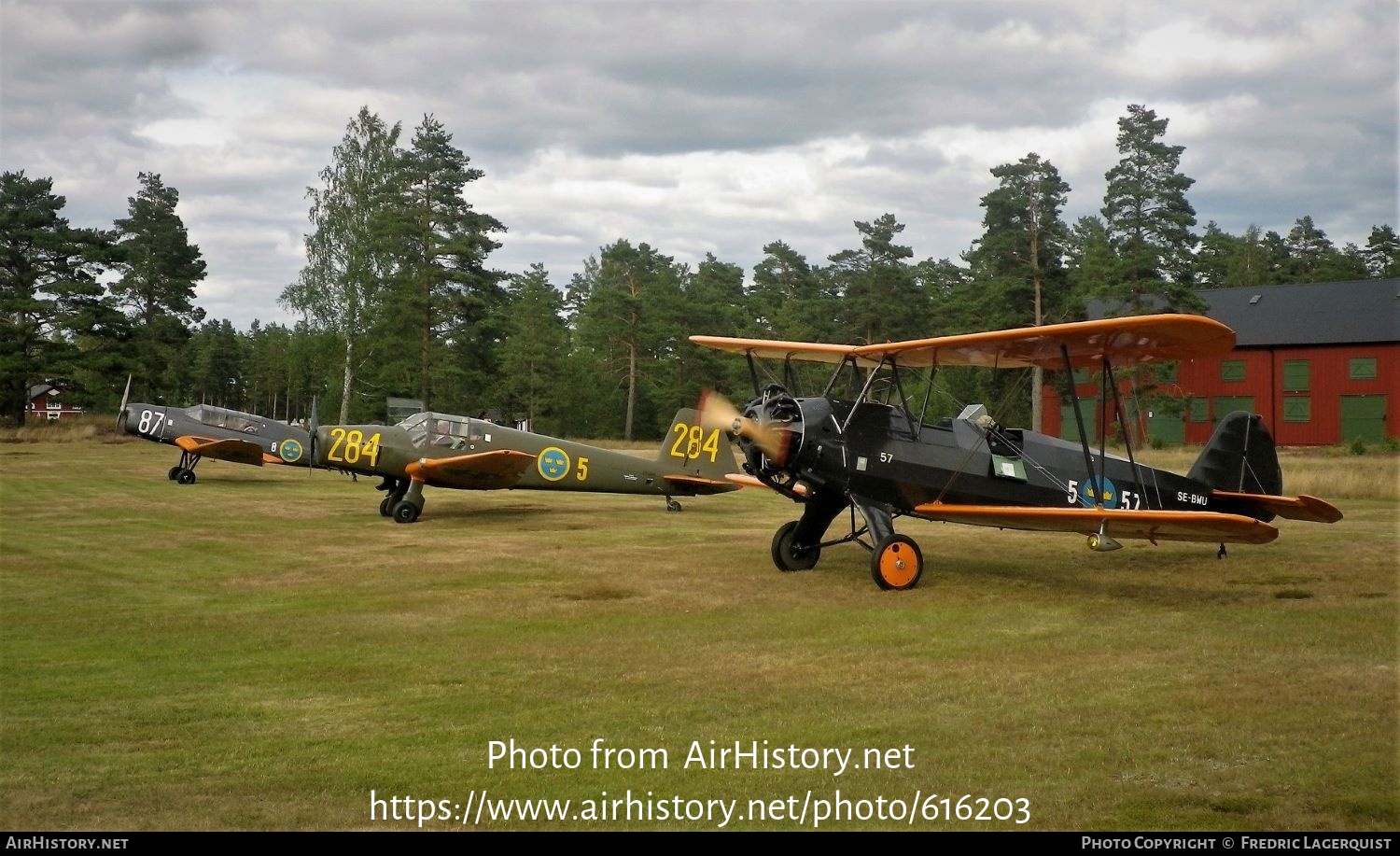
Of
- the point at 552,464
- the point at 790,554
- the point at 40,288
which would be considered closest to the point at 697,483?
the point at 552,464

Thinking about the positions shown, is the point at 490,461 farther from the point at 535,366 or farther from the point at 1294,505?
the point at 535,366

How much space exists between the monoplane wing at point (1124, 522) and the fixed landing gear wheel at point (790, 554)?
1.48 metres

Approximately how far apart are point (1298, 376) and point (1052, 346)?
37714 millimetres

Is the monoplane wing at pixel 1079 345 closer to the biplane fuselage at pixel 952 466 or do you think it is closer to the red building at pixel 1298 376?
the biplane fuselage at pixel 952 466

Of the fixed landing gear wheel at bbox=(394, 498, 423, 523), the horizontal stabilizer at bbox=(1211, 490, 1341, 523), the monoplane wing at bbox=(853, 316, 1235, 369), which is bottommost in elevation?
the fixed landing gear wheel at bbox=(394, 498, 423, 523)

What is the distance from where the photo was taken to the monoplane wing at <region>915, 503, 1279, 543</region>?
29.1ft

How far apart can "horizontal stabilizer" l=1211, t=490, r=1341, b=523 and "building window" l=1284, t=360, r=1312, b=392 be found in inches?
1375

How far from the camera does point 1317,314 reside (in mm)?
42906

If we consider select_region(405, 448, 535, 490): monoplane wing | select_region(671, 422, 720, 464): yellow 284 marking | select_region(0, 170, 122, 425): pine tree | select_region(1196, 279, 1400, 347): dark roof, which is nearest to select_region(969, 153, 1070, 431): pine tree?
select_region(1196, 279, 1400, 347): dark roof

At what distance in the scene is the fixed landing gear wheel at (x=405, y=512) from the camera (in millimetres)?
16453

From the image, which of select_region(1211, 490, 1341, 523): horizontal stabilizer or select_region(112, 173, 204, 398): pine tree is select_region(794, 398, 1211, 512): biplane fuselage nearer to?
select_region(1211, 490, 1341, 523): horizontal stabilizer

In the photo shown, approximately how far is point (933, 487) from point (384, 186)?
41931 millimetres

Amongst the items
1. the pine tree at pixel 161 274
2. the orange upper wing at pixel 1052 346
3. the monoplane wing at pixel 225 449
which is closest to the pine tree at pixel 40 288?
the pine tree at pixel 161 274

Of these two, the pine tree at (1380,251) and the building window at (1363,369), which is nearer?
the building window at (1363,369)
